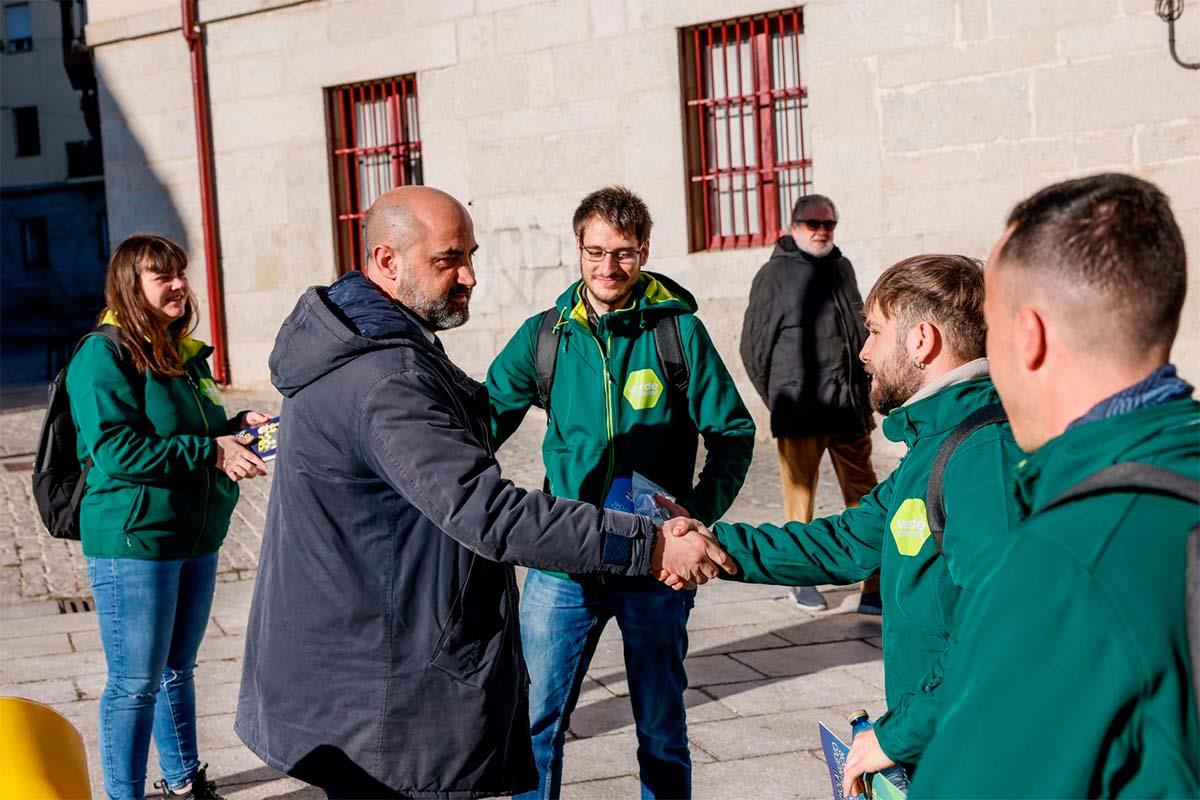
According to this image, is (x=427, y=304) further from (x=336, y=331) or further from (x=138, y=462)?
(x=138, y=462)

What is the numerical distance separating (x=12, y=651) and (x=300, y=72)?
28.6ft

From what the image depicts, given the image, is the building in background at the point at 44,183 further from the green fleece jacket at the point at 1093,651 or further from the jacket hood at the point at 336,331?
the green fleece jacket at the point at 1093,651

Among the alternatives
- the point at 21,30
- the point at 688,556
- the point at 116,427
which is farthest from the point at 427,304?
the point at 21,30

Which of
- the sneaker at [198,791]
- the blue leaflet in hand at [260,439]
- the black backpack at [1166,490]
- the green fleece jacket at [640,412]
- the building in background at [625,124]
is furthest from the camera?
the building in background at [625,124]

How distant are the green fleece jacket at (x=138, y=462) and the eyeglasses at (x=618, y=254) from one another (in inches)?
55.8

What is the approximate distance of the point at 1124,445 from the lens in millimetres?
1488

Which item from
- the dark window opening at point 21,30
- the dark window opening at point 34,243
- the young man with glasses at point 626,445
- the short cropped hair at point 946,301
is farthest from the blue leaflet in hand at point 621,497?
the dark window opening at point 21,30

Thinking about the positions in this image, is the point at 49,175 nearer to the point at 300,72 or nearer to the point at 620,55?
the point at 300,72

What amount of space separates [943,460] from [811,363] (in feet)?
15.8

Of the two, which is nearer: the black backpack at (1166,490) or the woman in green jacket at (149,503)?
the black backpack at (1166,490)

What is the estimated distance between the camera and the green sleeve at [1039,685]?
4.57 feet

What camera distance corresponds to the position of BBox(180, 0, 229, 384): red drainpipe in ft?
49.5

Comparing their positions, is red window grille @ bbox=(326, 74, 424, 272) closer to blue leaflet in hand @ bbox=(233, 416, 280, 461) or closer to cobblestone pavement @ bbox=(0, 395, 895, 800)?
cobblestone pavement @ bbox=(0, 395, 895, 800)

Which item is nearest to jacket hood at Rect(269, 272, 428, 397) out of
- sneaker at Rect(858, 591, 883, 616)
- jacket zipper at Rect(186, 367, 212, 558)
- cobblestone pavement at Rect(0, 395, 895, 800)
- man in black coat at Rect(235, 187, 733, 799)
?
man in black coat at Rect(235, 187, 733, 799)
